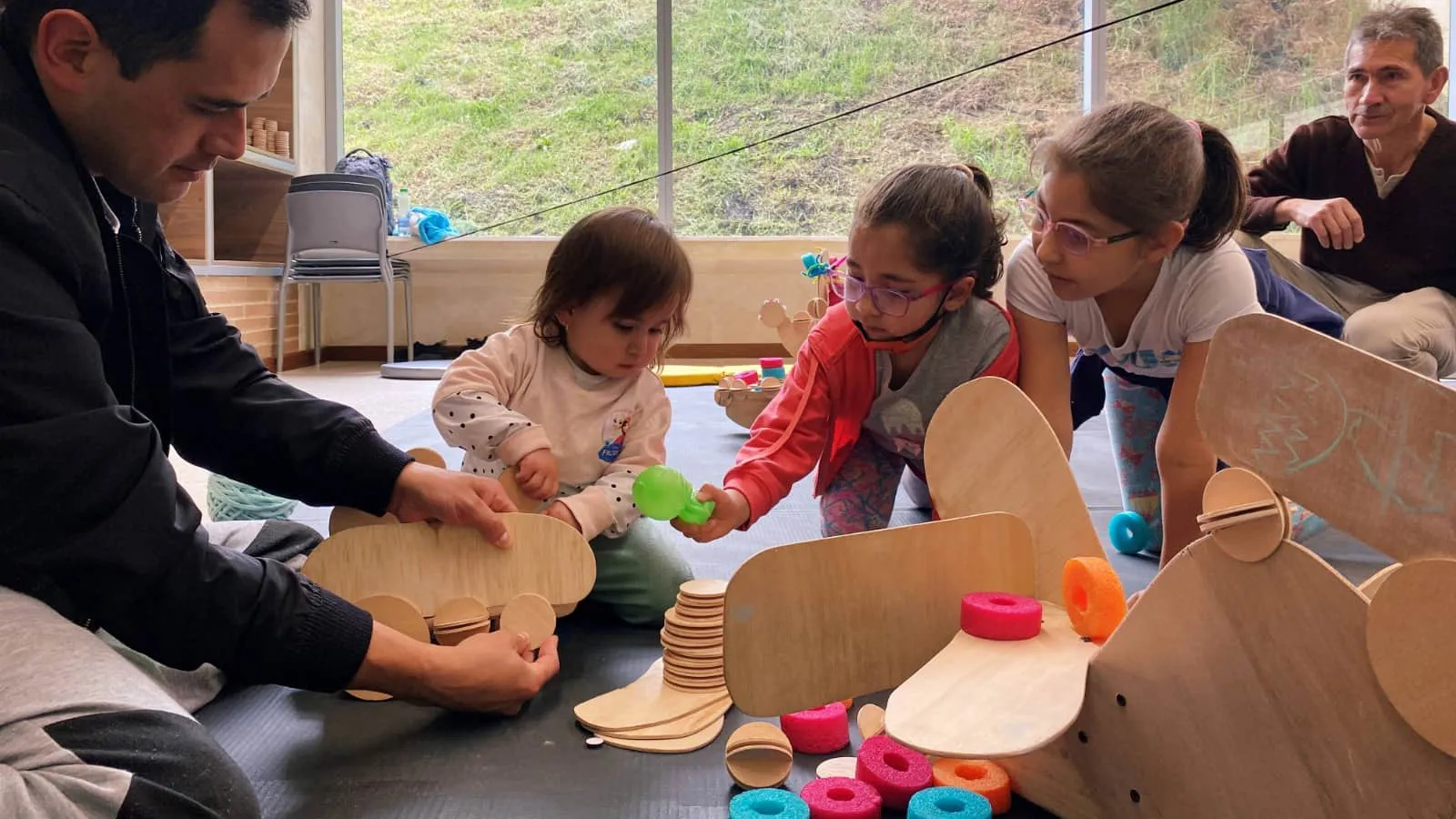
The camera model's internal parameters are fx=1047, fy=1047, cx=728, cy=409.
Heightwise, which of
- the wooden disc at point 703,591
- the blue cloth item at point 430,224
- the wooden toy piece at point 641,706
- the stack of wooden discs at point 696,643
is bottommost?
the wooden toy piece at point 641,706

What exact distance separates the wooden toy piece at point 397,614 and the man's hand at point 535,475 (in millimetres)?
222

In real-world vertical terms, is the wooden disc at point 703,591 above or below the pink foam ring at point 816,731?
above

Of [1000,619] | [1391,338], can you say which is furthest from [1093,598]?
[1391,338]

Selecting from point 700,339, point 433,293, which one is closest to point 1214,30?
point 700,339

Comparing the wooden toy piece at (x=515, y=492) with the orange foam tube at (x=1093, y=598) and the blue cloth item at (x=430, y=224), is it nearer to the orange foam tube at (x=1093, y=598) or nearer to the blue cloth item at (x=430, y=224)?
the orange foam tube at (x=1093, y=598)

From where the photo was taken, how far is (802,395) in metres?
1.34

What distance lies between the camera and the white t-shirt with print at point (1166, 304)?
126 centimetres

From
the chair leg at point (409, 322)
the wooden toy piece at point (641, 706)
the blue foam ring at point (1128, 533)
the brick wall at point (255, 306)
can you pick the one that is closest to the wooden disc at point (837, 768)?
the wooden toy piece at point (641, 706)

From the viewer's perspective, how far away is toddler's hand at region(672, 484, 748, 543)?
1.10 meters

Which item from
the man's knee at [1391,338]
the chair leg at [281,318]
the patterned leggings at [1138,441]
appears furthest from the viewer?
the chair leg at [281,318]

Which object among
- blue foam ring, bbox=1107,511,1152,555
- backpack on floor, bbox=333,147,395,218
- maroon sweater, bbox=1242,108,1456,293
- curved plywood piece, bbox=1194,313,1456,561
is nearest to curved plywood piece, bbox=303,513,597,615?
curved plywood piece, bbox=1194,313,1456,561

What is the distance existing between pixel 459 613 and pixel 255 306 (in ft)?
11.3

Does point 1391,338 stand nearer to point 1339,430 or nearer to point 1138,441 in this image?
point 1138,441

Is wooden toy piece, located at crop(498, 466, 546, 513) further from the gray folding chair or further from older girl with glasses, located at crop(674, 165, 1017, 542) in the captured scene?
the gray folding chair
